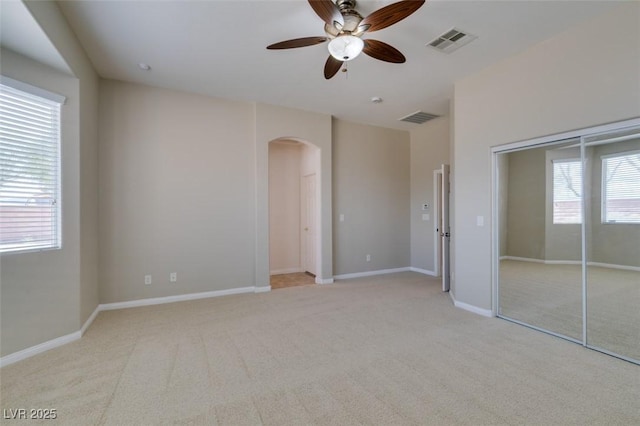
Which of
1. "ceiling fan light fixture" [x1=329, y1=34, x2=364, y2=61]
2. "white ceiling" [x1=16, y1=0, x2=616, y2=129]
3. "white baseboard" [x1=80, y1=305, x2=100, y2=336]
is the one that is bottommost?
"white baseboard" [x1=80, y1=305, x2=100, y2=336]

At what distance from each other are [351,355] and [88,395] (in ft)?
6.66

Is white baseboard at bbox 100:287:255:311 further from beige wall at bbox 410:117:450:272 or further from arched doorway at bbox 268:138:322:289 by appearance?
beige wall at bbox 410:117:450:272

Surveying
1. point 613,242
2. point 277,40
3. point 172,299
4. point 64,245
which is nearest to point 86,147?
point 64,245

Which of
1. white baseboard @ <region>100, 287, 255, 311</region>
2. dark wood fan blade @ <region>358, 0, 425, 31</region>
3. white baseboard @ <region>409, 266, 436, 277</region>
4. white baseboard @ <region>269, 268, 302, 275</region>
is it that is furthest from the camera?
white baseboard @ <region>269, 268, 302, 275</region>

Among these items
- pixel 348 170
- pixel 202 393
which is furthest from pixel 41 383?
pixel 348 170

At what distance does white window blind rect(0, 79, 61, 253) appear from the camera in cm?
247

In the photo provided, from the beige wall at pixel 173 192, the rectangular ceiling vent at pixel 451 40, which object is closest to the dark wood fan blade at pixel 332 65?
the rectangular ceiling vent at pixel 451 40

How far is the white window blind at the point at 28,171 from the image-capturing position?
8.12 feet

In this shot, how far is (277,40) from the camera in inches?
117

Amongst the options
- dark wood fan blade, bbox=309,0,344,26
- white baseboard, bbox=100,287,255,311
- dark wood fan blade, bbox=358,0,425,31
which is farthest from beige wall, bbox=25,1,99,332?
dark wood fan blade, bbox=358,0,425,31

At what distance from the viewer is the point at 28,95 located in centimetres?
261

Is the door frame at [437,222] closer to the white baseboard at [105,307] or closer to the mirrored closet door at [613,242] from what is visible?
the mirrored closet door at [613,242]

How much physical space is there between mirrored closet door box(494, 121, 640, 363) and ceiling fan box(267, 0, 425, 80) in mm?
2128

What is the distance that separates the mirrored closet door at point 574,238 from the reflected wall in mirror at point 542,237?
1cm
